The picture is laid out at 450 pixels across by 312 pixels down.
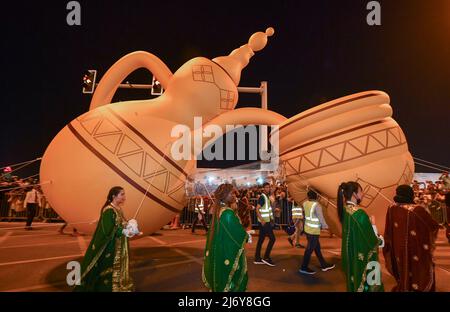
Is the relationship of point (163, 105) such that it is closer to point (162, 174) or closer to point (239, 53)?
point (162, 174)

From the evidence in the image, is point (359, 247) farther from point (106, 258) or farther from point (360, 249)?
point (106, 258)

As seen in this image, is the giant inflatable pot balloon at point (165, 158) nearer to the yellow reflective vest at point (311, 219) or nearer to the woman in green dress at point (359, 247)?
the yellow reflective vest at point (311, 219)

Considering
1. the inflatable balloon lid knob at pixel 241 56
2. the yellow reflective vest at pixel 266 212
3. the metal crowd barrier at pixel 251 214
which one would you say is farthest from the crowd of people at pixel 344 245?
the metal crowd barrier at pixel 251 214

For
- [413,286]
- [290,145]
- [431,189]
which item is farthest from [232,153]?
[431,189]

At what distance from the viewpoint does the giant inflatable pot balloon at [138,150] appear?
4.96m

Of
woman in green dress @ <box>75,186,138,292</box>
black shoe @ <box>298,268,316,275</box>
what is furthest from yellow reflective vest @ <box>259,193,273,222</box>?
woman in green dress @ <box>75,186,138,292</box>

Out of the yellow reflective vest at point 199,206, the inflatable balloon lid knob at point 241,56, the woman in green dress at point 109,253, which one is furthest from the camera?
the yellow reflective vest at point 199,206

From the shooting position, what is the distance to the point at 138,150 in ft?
16.8

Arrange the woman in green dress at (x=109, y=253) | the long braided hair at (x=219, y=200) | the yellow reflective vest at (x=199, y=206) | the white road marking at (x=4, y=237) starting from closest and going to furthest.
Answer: the long braided hair at (x=219, y=200)
the woman in green dress at (x=109, y=253)
the white road marking at (x=4, y=237)
the yellow reflective vest at (x=199, y=206)

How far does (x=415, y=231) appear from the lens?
4105 mm

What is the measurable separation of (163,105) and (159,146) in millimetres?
854

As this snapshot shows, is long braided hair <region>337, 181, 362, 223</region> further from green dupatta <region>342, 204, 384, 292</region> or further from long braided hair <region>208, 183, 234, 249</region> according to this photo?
long braided hair <region>208, 183, 234, 249</region>

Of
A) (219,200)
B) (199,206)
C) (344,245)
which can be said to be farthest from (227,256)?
(199,206)

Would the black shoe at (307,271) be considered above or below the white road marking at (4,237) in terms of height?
above
